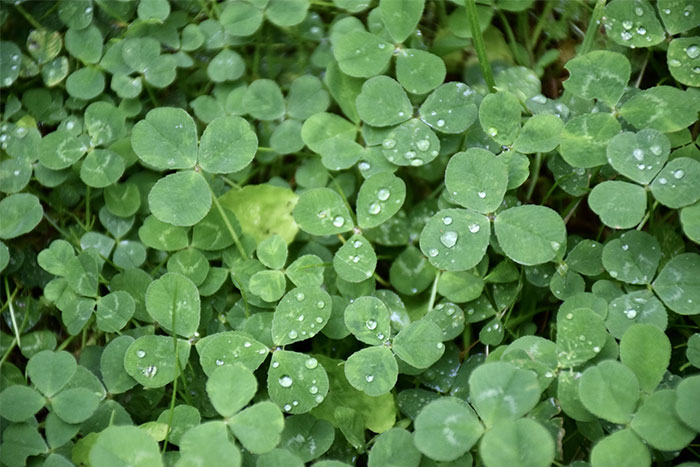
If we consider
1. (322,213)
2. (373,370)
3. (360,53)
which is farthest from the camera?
(360,53)

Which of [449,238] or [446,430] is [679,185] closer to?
[449,238]

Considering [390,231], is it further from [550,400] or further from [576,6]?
[576,6]

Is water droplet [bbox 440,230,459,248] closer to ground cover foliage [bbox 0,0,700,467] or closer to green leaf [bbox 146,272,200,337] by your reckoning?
ground cover foliage [bbox 0,0,700,467]

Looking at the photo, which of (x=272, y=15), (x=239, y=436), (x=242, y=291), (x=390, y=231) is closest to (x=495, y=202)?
(x=390, y=231)

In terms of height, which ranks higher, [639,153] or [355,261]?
[639,153]

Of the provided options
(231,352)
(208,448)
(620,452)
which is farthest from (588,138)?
(208,448)

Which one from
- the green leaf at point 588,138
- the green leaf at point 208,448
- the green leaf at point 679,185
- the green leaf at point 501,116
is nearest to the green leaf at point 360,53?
the green leaf at point 501,116

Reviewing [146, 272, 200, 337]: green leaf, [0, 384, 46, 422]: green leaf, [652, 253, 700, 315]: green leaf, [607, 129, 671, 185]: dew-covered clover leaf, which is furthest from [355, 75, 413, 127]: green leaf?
[0, 384, 46, 422]: green leaf
